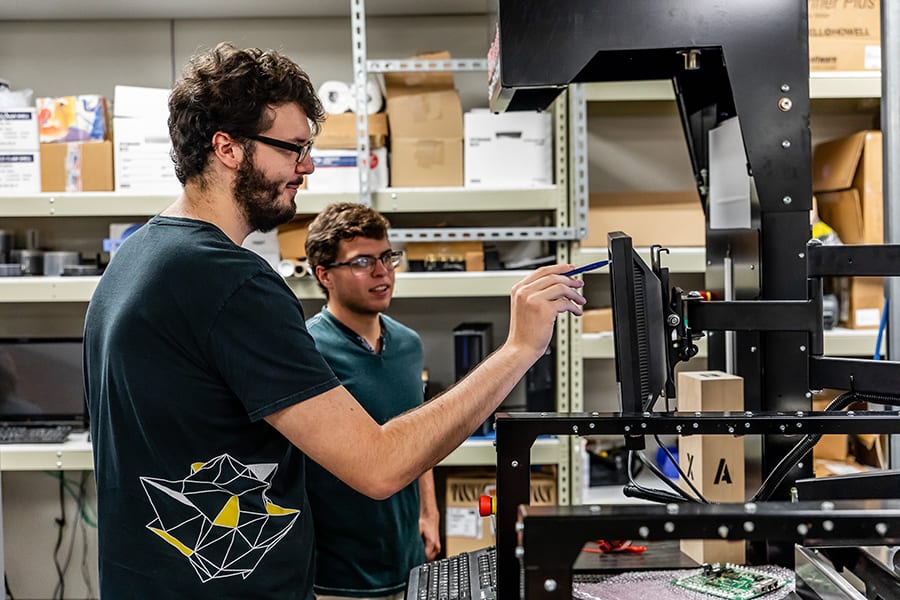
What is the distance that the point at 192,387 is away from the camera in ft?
3.58

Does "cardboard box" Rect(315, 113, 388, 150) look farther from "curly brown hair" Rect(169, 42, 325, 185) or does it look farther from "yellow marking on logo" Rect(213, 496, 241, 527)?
"yellow marking on logo" Rect(213, 496, 241, 527)

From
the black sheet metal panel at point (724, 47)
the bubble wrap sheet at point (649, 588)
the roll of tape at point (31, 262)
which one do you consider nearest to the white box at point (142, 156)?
the roll of tape at point (31, 262)

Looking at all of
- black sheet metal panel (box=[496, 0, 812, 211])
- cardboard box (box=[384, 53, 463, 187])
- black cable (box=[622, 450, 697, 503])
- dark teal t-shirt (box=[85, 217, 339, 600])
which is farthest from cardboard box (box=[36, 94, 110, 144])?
black cable (box=[622, 450, 697, 503])

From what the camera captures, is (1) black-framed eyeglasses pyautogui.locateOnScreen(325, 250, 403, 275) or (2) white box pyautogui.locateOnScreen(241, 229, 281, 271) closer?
(1) black-framed eyeglasses pyautogui.locateOnScreen(325, 250, 403, 275)

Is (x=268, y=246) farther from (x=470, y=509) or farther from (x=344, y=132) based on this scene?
(x=470, y=509)

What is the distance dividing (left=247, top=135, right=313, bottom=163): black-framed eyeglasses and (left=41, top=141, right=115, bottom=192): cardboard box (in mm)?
1649

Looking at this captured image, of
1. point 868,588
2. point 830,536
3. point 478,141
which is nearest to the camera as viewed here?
point 830,536

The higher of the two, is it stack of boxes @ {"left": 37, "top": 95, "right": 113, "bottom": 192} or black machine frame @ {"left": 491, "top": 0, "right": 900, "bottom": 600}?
stack of boxes @ {"left": 37, "top": 95, "right": 113, "bottom": 192}

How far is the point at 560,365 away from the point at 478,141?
0.73m

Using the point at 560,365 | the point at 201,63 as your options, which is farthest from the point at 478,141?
the point at 201,63

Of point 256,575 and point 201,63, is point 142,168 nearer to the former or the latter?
point 201,63

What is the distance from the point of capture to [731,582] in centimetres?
106

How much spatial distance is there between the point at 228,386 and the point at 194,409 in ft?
0.17

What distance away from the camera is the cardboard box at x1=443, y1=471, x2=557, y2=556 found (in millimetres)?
2670
